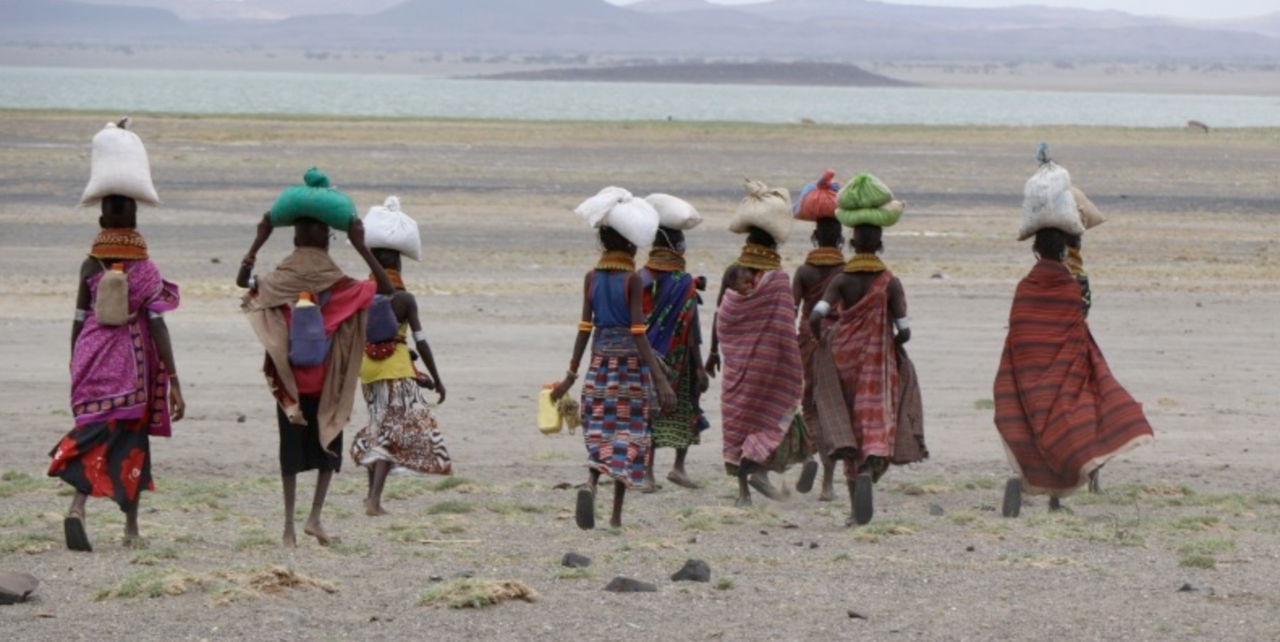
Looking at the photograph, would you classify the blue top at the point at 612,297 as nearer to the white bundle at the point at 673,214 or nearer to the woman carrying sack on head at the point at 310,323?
the woman carrying sack on head at the point at 310,323

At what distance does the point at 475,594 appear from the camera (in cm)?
789

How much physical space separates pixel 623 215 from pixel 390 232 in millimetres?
1214

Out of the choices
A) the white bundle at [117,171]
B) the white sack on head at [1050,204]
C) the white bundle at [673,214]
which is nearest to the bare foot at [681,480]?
the white bundle at [673,214]

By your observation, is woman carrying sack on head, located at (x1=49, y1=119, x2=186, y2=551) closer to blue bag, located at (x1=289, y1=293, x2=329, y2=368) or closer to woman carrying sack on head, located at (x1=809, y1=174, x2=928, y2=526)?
blue bag, located at (x1=289, y1=293, x2=329, y2=368)

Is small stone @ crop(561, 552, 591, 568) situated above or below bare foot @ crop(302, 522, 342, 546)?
above

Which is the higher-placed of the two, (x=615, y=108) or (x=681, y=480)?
(x=681, y=480)

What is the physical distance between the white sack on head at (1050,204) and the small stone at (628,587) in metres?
2.94

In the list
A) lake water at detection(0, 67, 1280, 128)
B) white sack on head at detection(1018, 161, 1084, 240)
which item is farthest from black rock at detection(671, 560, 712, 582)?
lake water at detection(0, 67, 1280, 128)

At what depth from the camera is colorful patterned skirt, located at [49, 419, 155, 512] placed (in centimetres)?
885

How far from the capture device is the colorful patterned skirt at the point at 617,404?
31.8 ft

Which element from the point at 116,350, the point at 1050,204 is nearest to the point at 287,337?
the point at 116,350

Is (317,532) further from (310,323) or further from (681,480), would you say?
(681,480)

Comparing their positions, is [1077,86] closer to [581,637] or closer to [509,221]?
[509,221]

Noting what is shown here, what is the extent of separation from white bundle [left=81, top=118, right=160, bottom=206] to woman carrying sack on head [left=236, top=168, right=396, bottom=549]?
1.65 feet
